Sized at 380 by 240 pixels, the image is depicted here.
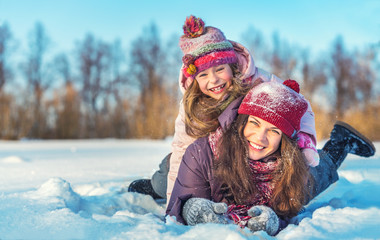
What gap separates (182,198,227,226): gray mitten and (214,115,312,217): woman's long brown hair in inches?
10.3


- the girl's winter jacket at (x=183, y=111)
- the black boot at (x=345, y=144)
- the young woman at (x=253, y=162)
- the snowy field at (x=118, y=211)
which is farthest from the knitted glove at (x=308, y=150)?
the black boot at (x=345, y=144)

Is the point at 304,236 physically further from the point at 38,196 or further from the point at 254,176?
the point at 38,196

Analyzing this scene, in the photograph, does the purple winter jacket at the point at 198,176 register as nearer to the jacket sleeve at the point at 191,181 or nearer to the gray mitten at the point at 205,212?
the jacket sleeve at the point at 191,181

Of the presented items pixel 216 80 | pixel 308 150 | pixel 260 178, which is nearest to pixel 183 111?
pixel 216 80

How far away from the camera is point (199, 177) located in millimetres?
1869

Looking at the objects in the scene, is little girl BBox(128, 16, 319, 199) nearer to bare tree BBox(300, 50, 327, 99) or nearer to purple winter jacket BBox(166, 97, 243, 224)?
purple winter jacket BBox(166, 97, 243, 224)

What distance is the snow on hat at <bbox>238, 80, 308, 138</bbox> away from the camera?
178cm

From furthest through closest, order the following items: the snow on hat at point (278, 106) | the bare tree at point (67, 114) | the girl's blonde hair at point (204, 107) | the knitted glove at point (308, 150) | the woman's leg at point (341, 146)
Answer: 1. the bare tree at point (67, 114)
2. the woman's leg at point (341, 146)
3. the girl's blonde hair at point (204, 107)
4. the knitted glove at point (308, 150)
5. the snow on hat at point (278, 106)

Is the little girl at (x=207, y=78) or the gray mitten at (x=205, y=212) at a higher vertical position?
the little girl at (x=207, y=78)

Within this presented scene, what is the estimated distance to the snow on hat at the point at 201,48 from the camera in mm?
2314

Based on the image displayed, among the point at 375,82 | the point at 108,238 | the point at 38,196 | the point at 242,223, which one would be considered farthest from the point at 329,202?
the point at 375,82

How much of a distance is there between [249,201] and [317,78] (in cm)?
1730

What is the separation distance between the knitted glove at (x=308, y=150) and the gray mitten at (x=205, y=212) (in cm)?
62

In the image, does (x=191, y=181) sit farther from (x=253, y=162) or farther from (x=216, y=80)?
(x=216, y=80)
